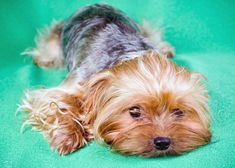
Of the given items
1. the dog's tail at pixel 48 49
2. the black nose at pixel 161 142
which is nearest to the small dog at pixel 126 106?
the black nose at pixel 161 142

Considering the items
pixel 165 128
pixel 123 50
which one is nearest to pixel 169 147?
pixel 165 128

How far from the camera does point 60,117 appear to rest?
2.96m

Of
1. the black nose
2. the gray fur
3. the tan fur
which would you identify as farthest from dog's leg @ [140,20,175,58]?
the black nose

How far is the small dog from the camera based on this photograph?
250 cm

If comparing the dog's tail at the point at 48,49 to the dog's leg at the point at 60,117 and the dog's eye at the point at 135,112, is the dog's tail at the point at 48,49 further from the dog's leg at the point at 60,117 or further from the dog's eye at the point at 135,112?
the dog's eye at the point at 135,112

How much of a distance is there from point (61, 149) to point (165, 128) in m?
0.63

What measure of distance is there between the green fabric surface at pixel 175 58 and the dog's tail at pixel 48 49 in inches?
3.4

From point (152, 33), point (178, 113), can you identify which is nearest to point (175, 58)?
point (152, 33)

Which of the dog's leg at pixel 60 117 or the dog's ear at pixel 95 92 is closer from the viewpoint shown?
the dog's ear at pixel 95 92

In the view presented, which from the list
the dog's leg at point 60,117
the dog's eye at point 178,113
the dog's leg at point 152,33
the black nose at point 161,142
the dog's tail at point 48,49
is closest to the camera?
the black nose at point 161,142

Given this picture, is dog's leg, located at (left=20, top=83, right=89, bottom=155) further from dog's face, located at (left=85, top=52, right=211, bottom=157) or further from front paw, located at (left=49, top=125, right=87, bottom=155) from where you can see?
dog's face, located at (left=85, top=52, right=211, bottom=157)

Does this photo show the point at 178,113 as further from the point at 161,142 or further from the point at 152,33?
the point at 152,33

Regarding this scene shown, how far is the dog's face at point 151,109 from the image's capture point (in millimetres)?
2488

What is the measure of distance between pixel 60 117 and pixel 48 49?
5.05 feet
